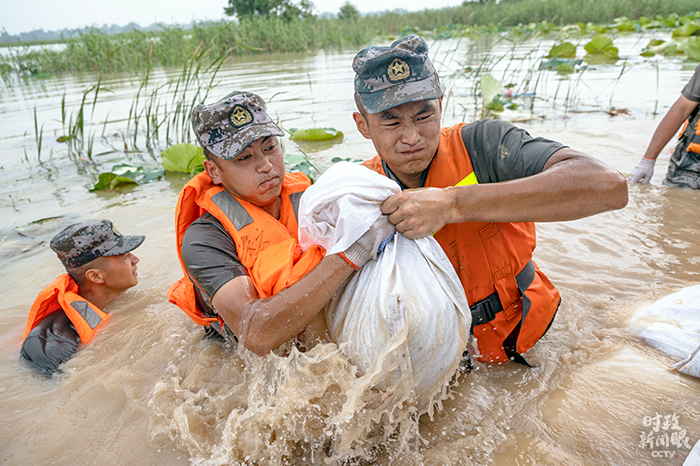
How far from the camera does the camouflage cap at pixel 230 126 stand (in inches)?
81.7

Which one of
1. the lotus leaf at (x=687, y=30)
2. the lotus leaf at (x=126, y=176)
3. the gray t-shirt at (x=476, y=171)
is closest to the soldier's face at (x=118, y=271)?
the gray t-shirt at (x=476, y=171)

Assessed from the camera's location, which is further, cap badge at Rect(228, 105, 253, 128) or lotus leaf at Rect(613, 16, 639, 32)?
lotus leaf at Rect(613, 16, 639, 32)

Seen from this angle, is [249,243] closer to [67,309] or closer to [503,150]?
[503,150]

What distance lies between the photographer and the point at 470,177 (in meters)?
1.99

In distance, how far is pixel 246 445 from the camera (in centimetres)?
168

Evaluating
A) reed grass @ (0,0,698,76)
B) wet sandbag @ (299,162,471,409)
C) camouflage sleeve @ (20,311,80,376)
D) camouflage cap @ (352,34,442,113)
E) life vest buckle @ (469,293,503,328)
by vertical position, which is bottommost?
camouflage sleeve @ (20,311,80,376)

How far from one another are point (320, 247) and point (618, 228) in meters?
2.82

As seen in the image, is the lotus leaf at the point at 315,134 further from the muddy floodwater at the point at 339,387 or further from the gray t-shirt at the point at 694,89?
the gray t-shirt at the point at 694,89

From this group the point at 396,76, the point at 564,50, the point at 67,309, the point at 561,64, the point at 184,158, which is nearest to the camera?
the point at 396,76

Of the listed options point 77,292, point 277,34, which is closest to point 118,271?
point 77,292

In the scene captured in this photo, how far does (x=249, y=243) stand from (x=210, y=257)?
0.19 metres

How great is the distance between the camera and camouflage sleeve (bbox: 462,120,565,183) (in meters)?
1.77

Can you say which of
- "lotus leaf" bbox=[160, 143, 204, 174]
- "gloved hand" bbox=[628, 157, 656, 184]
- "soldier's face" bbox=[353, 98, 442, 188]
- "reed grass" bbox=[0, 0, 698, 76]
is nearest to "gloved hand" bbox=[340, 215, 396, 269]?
"soldier's face" bbox=[353, 98, 442, 188]

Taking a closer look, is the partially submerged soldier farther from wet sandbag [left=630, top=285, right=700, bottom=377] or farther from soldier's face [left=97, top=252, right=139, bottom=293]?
soldier's face [left=97, top=252, right=139, bottom=293]
